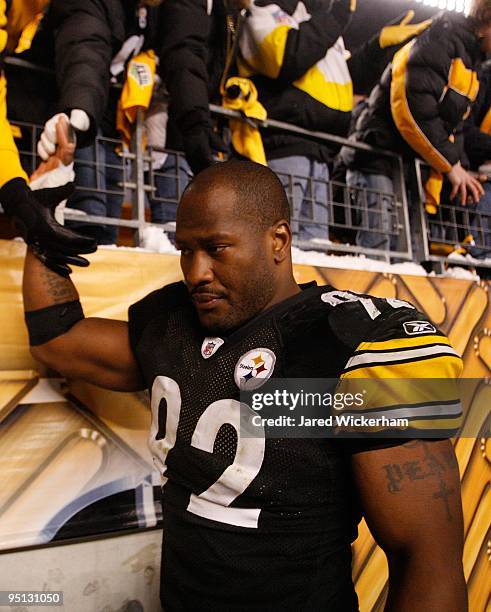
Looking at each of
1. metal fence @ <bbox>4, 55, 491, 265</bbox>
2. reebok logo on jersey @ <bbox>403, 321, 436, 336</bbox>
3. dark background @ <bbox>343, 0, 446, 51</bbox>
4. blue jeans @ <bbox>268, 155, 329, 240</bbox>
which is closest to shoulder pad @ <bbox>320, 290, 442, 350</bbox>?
reebok logo on jersey @ <bbox>403, 321, 436, 336</bbox>

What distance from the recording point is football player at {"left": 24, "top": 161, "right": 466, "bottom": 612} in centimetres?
100

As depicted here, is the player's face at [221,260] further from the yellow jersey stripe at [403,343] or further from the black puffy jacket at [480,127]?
the black puffy jacket at [480,127]

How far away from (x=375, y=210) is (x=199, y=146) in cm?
118

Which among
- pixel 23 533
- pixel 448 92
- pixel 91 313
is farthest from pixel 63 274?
pixel 448 92

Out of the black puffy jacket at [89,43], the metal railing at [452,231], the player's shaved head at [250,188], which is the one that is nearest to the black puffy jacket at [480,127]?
the metal railing at [452,231]

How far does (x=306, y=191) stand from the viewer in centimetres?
278

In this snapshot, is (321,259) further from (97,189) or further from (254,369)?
(254,369)

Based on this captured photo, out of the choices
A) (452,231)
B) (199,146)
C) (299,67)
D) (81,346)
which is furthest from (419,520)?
(452,231)

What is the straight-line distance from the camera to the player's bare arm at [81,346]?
1437 mm

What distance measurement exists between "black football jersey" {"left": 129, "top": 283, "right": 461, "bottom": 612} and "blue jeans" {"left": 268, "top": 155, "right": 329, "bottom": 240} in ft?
4.95

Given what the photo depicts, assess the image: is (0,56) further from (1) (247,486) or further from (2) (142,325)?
(1) (247,486)

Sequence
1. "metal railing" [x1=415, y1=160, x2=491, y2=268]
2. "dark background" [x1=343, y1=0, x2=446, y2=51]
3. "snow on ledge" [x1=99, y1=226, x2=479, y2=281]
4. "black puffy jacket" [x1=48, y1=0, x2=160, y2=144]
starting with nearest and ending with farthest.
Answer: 1. "black puffy jacket" [x1=48, y1=0, x2=160, y2=144]
2. "snow on ledge" [x1=99, y1=226, x2=479, y2=281]
3. "metal railing" [x1=415, y1=160, x2=491, y2=268]
4. "dark background" [x1=343, y1=0, x2=446, y2=51]

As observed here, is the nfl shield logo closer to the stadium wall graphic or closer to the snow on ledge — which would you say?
the stadium wall graphic

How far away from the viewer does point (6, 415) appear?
1563mm
